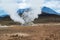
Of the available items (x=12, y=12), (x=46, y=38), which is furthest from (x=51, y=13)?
(x=46, y=38)

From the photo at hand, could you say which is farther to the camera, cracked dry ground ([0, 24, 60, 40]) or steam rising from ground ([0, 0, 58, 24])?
steam rising from ground ([0, 0, 58, 24])

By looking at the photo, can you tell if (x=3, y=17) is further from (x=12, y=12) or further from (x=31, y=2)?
(x=31, y=2)

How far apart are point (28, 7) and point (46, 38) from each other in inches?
167

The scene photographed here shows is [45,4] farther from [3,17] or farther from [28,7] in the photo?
[3,17]

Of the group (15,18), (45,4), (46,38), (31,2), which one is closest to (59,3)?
(45,4)

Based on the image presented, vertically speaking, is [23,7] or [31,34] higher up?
[23,7]

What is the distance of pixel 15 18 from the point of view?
12336 millimetres

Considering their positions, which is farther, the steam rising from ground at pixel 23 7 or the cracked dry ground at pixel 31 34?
the steam rising from ground at pixel 23 7

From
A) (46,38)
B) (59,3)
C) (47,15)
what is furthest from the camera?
(47,15)

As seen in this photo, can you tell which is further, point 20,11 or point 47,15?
point 47,15

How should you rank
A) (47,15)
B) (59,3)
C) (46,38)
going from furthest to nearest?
(47,15) → (59,3) → (46,38)

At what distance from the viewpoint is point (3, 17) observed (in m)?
11.9

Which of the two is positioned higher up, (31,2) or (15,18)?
(31,2)

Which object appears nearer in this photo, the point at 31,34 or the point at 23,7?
the point at 31,34
